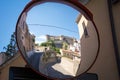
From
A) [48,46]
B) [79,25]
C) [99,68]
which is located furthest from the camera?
[99,68]

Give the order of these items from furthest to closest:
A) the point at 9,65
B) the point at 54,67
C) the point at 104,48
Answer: the point at 104,48
the point at 9,65
the point at 54,67

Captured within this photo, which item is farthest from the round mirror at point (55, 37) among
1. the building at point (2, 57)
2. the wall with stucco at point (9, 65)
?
the building at point (2, 57)

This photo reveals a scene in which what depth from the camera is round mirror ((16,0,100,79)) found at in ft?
2.76

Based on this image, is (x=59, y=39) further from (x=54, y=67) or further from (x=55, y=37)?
(x=54, y=67)

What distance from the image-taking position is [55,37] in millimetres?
938

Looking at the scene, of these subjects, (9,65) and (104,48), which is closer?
(9,65)

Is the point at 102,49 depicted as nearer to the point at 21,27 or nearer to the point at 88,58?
the point at 88,58

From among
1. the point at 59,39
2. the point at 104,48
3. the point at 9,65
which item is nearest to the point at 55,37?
the point at 59,39

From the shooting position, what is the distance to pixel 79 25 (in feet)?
3.36

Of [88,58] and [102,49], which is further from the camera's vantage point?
[102,49]

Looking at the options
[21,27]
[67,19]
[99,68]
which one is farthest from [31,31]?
[99,68]

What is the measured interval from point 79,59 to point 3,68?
1.24 ft

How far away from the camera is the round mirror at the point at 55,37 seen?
842 millimetres

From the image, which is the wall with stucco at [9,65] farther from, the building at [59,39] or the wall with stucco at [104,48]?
the wall with stucco at [104,48]
